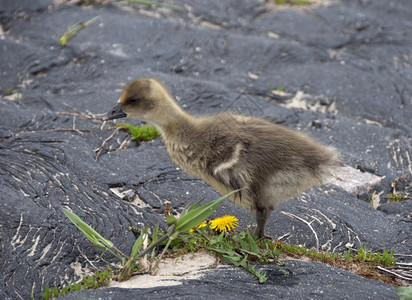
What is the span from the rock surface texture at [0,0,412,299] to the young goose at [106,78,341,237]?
1.77 ft

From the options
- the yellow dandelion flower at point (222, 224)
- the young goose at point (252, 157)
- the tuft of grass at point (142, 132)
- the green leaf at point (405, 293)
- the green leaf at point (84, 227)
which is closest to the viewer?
the green leaf at point (405, 293)

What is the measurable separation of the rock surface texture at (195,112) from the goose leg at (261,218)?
1.32 feet

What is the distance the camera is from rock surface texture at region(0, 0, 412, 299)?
430cm

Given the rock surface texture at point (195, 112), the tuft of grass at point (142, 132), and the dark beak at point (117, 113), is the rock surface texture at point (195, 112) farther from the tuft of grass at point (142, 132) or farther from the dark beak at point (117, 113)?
the dark beak at point (117, 113)

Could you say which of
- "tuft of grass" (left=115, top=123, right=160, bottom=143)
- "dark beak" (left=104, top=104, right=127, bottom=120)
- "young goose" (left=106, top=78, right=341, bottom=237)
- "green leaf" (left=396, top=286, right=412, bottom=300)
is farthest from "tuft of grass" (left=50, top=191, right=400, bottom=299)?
"tuft of grass" (left=115, top=123, right=160, bottom=143)

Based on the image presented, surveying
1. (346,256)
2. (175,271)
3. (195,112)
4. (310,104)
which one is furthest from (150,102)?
(310,104)

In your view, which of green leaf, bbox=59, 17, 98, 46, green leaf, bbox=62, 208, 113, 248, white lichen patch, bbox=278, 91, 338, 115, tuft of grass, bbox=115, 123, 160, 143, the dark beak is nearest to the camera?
green leaf, bbox=62, 208, 113, 248

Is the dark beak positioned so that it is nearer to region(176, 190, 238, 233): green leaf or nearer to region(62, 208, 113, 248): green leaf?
region(62, 208, 113, 248): green leaf

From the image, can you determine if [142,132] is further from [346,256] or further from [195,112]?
[346,256]

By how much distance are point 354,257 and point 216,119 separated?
150 cm

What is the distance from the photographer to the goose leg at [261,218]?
4.43 meters

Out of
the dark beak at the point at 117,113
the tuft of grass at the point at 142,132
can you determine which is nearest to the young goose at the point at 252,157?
the dark beak at the point at 117,113

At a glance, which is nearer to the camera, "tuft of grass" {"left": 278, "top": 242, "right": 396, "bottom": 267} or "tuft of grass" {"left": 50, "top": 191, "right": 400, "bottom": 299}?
"tuft of grass" {"left": 50, "top": 191, "right": 400, "bottom": 299}

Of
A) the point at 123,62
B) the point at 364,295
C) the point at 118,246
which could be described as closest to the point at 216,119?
the point at 118,246
